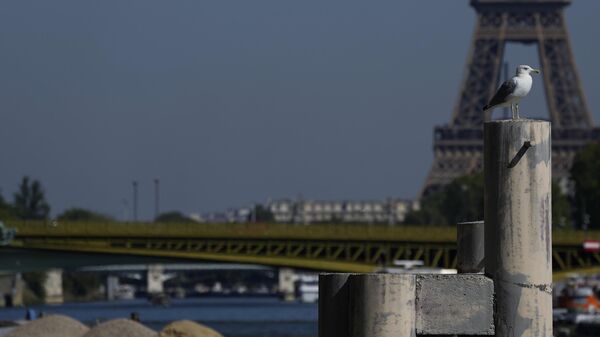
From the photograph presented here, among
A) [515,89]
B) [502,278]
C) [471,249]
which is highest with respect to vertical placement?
[515,89]

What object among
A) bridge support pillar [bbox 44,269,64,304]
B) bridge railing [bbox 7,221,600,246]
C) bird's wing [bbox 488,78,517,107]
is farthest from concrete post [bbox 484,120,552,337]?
bridge support pillar [bbox 44,269,64,304]

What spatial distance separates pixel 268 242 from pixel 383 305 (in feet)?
241

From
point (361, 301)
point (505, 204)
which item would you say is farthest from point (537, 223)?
point (361, 301)

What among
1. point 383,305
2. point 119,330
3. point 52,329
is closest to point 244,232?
point 52,329

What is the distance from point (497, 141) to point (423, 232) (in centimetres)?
7296

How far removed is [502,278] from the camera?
12344mm

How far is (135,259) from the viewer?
87500 millimetres

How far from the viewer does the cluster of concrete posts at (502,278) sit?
12227 millimetres

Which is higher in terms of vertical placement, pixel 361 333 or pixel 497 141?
pixel 497 141

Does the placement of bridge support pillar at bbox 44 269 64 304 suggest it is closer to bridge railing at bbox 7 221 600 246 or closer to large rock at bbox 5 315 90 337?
bridge railing at bbox 7 221 600 246

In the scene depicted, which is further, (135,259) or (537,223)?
(135,259)

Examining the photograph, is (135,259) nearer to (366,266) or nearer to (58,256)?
(58,256)

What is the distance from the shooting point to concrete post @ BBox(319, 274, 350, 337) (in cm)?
1245

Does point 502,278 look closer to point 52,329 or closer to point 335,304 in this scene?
point 335,304
